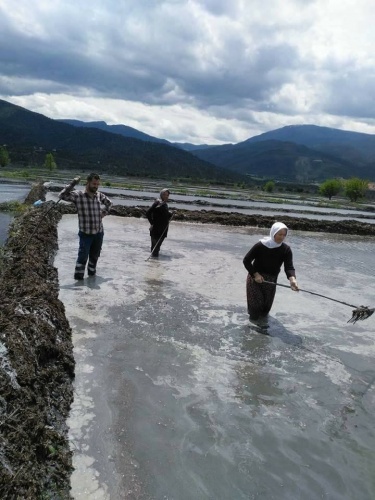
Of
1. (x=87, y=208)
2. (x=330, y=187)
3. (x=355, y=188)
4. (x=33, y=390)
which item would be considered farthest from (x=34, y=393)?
(x=330, y=187)

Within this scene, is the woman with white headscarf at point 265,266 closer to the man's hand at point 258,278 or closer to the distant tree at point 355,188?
the man's hand at point 258,278

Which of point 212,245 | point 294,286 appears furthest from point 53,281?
point 212,245

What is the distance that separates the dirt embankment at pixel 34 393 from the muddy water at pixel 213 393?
6.0 inches

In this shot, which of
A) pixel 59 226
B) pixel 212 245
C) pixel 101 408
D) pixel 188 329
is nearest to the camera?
pixel 101 408

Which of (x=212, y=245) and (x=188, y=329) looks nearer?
(x=188, y=329)

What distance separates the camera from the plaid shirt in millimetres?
7562

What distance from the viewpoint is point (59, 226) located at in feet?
49.6

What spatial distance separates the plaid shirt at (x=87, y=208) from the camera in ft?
24.8

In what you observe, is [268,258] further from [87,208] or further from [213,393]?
[87,208]

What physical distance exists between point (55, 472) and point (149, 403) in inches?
48.9

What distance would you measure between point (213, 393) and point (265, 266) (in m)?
2.49

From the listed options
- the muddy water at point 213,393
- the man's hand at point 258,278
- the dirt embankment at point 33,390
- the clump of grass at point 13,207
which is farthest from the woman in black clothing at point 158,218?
the clump of grass at point 13,207

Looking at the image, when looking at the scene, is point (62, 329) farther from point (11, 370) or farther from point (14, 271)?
point (14, 271)

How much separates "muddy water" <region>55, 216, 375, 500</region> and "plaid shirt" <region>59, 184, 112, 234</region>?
1.01m
